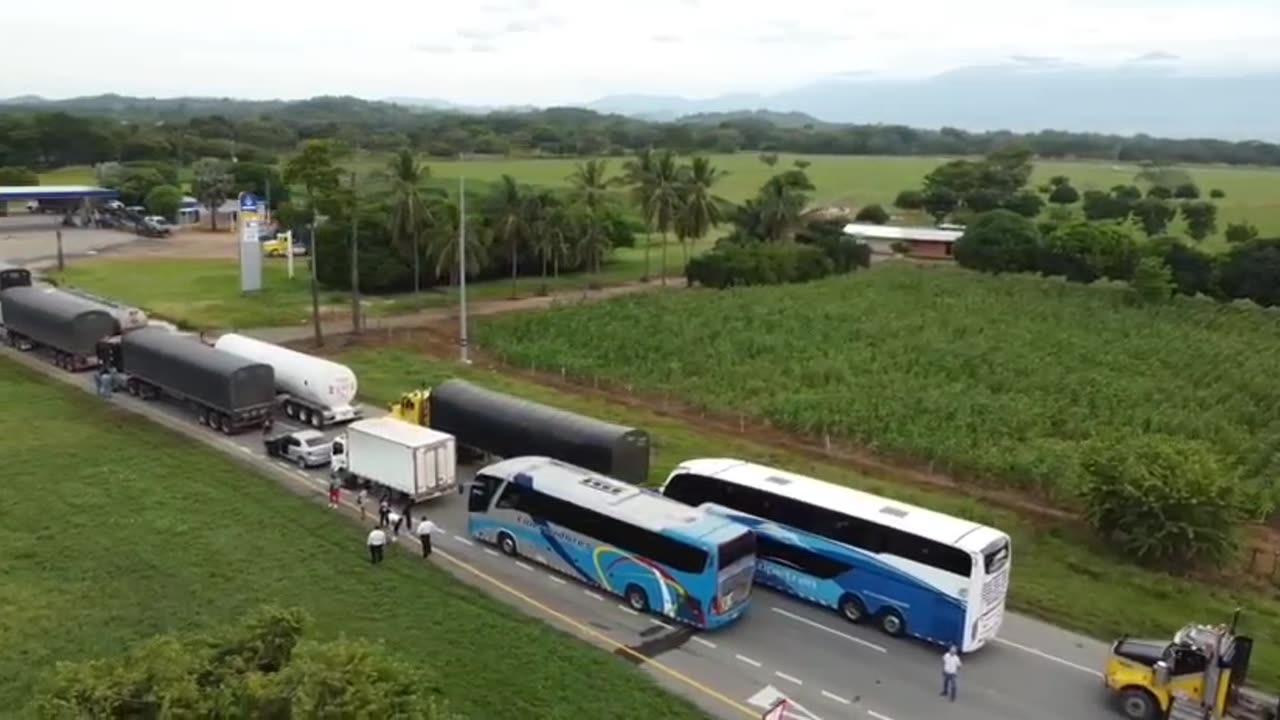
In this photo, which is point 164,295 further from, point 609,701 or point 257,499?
→ point 609,701

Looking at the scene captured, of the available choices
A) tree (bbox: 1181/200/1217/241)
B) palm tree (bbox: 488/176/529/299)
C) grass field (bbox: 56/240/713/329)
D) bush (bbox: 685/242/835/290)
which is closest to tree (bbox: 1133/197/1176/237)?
tree (bbox: 1181/200/1217/241)

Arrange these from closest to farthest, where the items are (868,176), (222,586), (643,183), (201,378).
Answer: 1. (222,586)
2. (201,378)
3. (643,183)
4. (868,176)

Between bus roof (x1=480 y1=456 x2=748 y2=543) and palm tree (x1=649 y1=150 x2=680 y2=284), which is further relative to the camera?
palm tree (x1=649 y1=150 x2=680 y2=284)

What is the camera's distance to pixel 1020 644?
21000mm

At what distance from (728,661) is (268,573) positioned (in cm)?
1036

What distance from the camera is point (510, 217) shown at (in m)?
61.2

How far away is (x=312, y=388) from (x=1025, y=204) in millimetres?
87261

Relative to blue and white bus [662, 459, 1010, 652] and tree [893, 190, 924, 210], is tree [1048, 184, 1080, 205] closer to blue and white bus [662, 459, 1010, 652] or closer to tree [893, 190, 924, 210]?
tree [893, 190, 924, 210]

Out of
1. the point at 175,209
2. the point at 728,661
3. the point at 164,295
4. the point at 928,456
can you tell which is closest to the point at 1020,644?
the point at 728,661

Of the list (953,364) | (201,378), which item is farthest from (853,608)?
(953,364)

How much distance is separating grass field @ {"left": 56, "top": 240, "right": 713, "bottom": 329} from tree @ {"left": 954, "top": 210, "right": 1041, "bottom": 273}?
21.1 m

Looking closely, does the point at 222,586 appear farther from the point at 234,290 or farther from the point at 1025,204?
the point at 1025,204

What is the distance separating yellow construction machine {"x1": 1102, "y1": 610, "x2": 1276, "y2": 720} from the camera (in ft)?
57.5

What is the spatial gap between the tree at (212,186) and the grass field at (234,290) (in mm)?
18530
